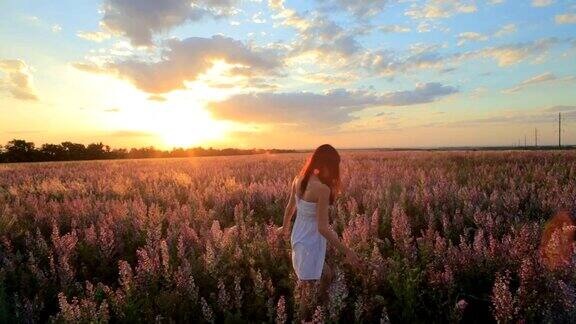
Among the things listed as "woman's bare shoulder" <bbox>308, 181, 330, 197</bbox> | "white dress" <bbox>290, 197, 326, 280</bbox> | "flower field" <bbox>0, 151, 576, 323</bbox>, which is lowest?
"flower field" <bbox>0, 151, 576, 323</bbox>

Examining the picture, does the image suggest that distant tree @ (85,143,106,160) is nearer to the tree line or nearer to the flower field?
the tree line

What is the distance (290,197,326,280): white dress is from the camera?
12.9 ft

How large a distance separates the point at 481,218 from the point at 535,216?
1.73m

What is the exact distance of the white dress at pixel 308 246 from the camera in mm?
3932

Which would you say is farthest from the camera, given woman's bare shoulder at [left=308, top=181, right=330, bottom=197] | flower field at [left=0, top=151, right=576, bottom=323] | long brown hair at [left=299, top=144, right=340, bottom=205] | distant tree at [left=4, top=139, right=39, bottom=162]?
distant tree at [left=4, top=139, right=39, bottom=162]

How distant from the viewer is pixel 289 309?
4.14m

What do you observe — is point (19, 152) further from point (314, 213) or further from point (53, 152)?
point (314, 213)

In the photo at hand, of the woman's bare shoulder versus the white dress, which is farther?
the white dress

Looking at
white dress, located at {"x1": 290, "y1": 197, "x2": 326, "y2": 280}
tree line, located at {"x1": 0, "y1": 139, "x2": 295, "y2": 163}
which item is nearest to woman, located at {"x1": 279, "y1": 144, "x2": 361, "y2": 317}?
white dress, located at {"x1": 290, "y1": 197, "x2": 326, "y2": 280}

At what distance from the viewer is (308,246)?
3.96 metres

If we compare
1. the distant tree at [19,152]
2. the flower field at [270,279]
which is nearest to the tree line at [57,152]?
the distant tree at [19,152]

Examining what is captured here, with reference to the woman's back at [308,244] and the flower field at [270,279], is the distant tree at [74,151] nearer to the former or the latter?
the flower field at [270,279]

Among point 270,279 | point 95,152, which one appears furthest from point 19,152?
point 270,279

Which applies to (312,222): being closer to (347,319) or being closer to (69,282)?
(347,319)
